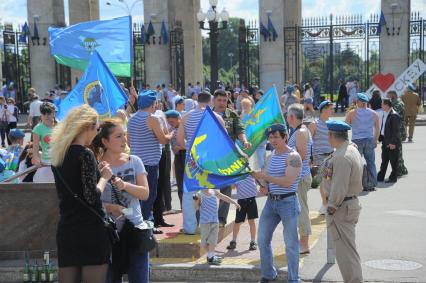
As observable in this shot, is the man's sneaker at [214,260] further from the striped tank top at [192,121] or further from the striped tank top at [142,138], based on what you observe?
the striped tank top at [192,121]

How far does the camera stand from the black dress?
4.61 m

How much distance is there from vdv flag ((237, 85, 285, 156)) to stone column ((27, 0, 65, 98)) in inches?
991

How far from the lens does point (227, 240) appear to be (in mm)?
8727

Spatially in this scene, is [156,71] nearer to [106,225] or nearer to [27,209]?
[27,209]

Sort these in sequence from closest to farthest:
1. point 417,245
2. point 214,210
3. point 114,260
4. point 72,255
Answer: point 72,255 < point 114,260 < point 214,210 < point 417,245

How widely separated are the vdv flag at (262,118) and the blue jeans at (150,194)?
51.5 inches

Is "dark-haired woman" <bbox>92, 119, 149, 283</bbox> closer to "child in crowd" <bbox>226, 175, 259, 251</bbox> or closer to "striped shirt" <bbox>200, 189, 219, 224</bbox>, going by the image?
"striped shirt" <bbox>200, 189, 219, 224</bbox>

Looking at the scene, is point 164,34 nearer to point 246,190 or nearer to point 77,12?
point 77,12

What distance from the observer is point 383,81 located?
1906 cm

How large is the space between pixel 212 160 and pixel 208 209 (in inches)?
44.7

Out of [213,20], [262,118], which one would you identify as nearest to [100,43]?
[262,118]

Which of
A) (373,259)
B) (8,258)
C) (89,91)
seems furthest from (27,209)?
(373,259)

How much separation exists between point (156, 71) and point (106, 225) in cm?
2782

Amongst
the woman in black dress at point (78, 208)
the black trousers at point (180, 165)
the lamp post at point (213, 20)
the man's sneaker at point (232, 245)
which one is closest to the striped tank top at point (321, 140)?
the black trousers at point (180, 165)
